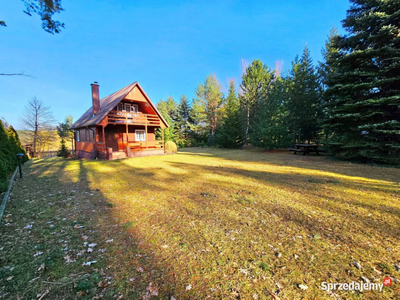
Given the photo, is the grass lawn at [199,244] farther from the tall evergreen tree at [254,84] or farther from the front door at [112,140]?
the tall evergreen tree at [254,84]

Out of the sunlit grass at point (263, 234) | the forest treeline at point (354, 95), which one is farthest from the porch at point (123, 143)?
the forest treeline at point (354, 95)

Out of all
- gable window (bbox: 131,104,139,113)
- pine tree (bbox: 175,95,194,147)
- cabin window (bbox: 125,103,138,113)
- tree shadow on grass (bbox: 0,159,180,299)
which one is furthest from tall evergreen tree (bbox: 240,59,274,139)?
tree shadow on grass (bbox: 0,159,180,299)

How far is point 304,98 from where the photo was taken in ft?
58.4

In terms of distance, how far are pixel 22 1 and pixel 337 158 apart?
16.2 m

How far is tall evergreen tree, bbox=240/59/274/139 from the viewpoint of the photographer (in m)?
23.9

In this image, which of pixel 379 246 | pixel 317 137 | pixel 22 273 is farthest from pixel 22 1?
pixel 317 137

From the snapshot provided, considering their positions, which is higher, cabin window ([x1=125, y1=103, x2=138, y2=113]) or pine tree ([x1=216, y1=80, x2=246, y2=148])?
cabin window ([x1=125, y1=103, x2=138, y2=113])

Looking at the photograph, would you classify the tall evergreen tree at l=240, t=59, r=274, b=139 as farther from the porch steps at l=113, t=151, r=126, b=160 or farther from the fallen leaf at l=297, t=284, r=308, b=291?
the fallen leaf at l=297, t=284, r=308, b=291

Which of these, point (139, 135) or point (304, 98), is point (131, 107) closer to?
point (139, 135)

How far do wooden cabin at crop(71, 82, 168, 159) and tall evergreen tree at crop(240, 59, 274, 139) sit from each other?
1465cm

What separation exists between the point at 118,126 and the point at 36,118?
753 inches

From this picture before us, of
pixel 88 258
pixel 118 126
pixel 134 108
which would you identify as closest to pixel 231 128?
pixel 134 108

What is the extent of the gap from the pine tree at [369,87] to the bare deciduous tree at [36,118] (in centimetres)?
3617

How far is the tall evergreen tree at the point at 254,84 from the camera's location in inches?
939
